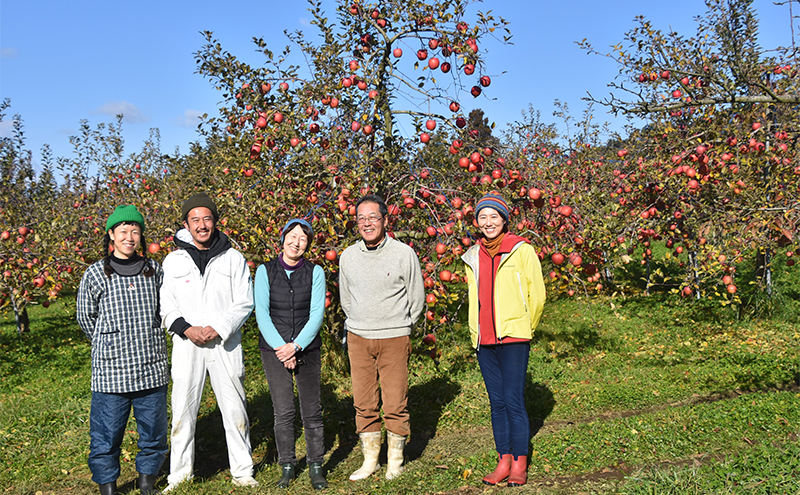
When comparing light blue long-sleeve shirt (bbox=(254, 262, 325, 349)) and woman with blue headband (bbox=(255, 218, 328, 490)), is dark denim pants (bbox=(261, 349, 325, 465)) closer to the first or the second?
woman with blue headband (bbox=(255, 218, 328, 490))

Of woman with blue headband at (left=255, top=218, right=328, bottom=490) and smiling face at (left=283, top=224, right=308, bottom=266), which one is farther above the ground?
smiling face at (left=283, top=224, right=308, bottom=266)

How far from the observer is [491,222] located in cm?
350

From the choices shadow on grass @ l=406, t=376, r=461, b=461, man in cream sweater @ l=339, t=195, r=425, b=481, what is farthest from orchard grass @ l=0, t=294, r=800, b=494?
man in cream sweater @ l=339, t=195, r=425, b=481

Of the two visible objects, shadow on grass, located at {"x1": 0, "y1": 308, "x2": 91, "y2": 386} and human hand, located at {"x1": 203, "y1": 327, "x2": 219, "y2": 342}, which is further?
shadow on grass, located at {"x1": 0, "y1": 308, "x2": 91, "y2": 386}

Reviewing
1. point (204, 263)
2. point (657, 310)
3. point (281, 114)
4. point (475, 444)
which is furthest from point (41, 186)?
point (657, 310)

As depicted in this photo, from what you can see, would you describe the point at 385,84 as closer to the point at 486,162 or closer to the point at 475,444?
the point at 486,162

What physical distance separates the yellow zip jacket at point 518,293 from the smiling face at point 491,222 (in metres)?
0.15

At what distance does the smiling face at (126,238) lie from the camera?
11.3 feet

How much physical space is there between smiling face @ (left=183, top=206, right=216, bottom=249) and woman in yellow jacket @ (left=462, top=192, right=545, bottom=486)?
5.85ft

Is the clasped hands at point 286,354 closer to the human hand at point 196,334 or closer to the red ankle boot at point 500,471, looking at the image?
the human hand at point 196,334

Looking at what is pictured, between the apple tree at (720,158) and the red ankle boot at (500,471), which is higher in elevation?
the apple tree at (720,158)

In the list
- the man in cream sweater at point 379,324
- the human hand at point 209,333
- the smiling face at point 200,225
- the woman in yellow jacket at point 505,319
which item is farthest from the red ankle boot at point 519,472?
the smiling face at point 200,225

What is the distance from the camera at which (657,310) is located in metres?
8.95

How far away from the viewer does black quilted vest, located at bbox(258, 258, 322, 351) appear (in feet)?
12.1
